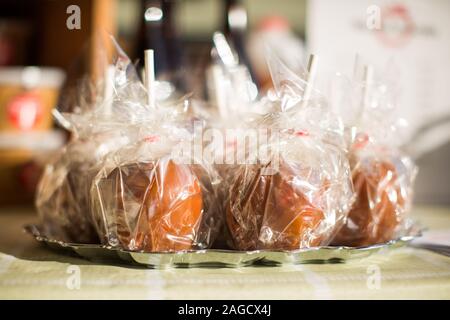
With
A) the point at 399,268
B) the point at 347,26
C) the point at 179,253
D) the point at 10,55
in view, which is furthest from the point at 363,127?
the point at 10,55

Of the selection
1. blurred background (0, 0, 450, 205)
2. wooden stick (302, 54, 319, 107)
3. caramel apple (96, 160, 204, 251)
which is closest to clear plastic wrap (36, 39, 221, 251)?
caramel apple (96, 160, 204, 251)

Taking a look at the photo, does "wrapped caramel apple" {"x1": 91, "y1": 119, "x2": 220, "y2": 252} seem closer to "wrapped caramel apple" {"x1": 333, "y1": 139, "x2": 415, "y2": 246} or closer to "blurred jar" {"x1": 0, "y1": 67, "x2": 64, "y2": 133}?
"wrapped caramel apple" {"x1": 333, "y1": 139, "x2": 415, "y2": 246}

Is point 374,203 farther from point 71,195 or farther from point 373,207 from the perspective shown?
point 71,195

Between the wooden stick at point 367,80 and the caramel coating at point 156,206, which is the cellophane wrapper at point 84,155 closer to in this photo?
the caramel coating at point 156,206

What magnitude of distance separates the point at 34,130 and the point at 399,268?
0.90 m

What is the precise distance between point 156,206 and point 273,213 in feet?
0.44

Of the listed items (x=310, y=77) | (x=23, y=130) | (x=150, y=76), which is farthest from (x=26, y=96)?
(x=310, y=77)

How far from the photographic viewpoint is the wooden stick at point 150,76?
633 millimetres

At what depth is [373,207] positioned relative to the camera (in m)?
0.68

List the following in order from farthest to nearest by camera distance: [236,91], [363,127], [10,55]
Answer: [10,55]
[236,91]
[363,127]

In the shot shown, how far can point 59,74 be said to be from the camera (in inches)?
49.5
